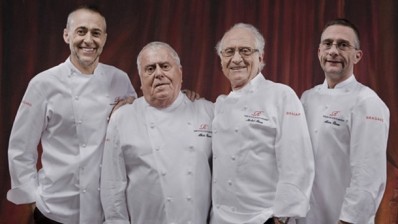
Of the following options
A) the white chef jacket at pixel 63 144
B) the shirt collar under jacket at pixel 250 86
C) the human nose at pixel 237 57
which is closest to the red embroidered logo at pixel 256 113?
the shirt collar under jacket at pixel 250 86

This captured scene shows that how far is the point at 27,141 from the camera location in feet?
10.4

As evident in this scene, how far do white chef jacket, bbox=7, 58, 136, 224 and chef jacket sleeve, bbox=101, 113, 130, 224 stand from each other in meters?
0.14

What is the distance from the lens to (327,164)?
9.45ft

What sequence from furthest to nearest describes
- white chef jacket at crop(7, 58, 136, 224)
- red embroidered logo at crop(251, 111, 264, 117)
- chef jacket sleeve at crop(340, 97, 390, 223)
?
white chef jacket at crop(7, 58, 136, 224) < red embroidered logo at crop(251, 111, 264, 117) < chef jacket sleeve at crop(340, 97, 390, 223)

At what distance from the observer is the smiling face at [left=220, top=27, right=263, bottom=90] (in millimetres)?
2926

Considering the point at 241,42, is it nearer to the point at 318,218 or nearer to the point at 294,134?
the point at 294,134

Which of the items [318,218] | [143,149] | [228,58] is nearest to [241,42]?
[228,58]

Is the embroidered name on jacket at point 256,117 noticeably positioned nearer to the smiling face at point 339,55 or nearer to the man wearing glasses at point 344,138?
the man wearing glasses at point 344,138

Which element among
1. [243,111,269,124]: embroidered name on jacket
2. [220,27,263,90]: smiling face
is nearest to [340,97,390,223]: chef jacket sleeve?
[243,111,269,124]: embroidered name on jacket

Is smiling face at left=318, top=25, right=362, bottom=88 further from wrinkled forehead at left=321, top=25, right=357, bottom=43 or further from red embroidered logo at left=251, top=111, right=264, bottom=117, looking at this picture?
red embroidered logo at left=251, top=111, right=264, bottom=117

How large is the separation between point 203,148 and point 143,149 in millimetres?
283

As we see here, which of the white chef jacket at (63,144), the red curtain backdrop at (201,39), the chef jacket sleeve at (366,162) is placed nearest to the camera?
the chef jacket sleeve at (366,162)

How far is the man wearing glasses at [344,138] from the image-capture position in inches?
108

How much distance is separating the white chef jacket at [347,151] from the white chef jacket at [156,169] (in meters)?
0.52
